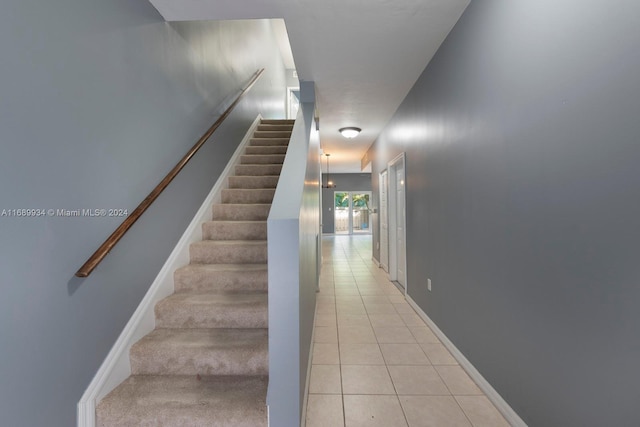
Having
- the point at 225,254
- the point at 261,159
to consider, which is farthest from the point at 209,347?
the point at 261,159

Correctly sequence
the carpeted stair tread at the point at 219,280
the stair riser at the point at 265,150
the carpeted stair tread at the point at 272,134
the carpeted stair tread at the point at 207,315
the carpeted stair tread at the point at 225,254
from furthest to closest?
1. the carpeted stair tread at the point at 272,134
2. the stair riser at the point at 265,150
3. the carpeted stair tread at the point at 225,254
4. the carpeted stair tread at the point at 219,280
5. the carpeted stair tread at the point at 207,315

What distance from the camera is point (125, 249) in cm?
169

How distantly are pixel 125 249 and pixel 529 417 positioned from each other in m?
2.41

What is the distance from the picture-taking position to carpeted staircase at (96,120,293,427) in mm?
1410

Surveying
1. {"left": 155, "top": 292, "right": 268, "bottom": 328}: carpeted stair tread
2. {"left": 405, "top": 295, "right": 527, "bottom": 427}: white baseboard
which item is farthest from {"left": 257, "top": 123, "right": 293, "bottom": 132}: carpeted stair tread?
{"left": 405, "top": 295, "right": 527, "bottom": 427}: white baseboard

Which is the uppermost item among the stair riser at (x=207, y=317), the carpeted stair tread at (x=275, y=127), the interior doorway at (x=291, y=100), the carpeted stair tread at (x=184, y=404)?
the interior doorway at (x=291, y=100)

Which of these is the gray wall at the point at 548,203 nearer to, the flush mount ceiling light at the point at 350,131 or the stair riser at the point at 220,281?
the stair riser at the point at 220,281

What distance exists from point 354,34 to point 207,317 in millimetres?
2469

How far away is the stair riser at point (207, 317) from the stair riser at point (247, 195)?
1.37 metres

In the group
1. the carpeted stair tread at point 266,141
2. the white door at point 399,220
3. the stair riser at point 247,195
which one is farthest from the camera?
the white door at point 399,220

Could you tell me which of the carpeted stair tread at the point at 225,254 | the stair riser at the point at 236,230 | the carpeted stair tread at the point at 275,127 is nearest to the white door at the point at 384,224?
the carpeted stair tread at the point at 275,127

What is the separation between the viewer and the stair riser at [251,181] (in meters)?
3.22

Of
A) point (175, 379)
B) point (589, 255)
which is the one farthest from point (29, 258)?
point (589, 255)

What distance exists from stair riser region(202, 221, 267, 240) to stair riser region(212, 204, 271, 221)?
218mm
